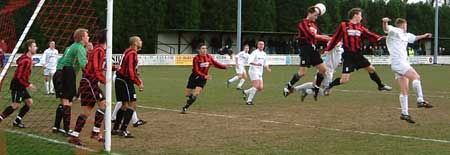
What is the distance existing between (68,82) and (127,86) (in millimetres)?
1033

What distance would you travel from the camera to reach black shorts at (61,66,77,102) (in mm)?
11250

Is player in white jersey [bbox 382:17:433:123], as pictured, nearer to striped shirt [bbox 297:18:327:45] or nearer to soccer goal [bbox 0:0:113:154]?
striped shirt [bbox 297:18:327:45]

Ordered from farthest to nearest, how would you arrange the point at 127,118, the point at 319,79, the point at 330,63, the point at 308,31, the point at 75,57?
the point at 330,63 → the point at 319,79 → the point at 308,31 → the point at 127,118 → the point at 75,57

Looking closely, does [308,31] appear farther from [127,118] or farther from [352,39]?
[127,118]

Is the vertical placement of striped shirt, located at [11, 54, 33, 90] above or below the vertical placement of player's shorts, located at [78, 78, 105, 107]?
above

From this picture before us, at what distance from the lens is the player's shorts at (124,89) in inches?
455

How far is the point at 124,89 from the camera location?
11.6 metres

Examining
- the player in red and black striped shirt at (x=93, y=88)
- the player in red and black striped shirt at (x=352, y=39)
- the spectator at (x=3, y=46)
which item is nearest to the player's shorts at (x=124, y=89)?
the player in red and black striped shirt at (x=93, y=88)

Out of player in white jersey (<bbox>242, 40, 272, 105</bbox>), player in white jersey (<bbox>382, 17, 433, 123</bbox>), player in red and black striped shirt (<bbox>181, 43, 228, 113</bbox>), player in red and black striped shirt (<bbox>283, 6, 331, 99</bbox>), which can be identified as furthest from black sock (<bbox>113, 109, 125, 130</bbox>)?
player in white jersey (<bbox>242, 40, 272, 105</bbox>)

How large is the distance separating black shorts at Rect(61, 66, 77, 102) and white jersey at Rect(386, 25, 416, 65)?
21.0ft

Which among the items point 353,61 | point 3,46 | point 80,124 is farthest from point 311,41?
point 3,46

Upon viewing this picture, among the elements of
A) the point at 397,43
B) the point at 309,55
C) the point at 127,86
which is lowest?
the point at 127,86

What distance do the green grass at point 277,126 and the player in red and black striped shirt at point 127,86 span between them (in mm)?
391

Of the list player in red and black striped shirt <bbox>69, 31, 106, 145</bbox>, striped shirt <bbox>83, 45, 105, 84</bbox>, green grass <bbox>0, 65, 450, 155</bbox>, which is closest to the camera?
green grass <bbox>0, 65, 450, 155</bbox>
